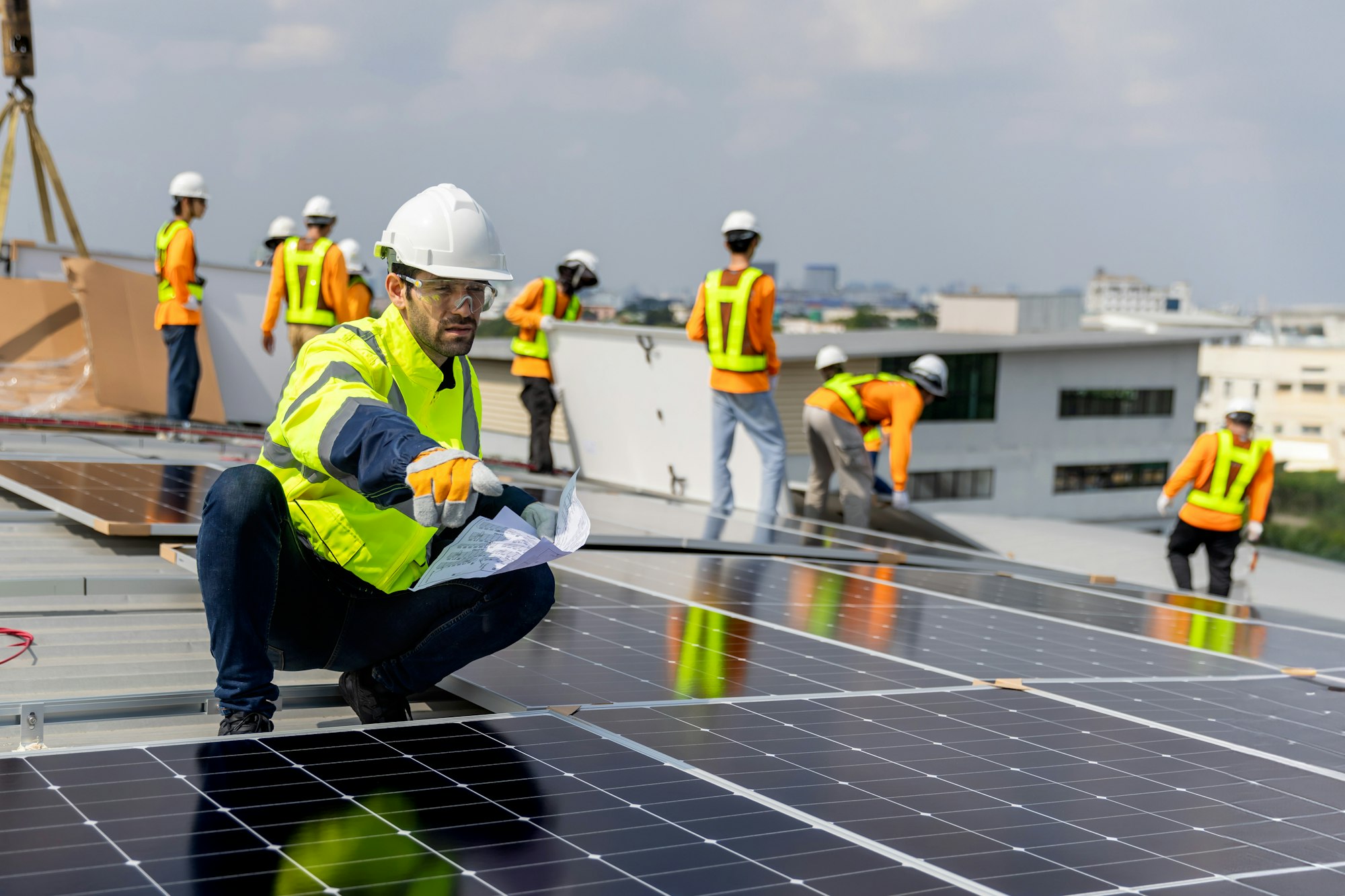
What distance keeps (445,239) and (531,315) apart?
10.5 metres

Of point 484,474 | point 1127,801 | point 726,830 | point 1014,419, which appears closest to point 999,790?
point 1127,801

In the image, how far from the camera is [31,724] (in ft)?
11.7

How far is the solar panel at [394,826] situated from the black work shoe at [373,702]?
21.2 inches

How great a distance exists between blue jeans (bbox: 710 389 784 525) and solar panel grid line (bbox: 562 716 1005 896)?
26.2 ft

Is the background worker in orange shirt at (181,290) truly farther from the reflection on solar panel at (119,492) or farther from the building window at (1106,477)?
the building window at (1106,477)

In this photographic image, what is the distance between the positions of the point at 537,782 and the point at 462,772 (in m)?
0.18

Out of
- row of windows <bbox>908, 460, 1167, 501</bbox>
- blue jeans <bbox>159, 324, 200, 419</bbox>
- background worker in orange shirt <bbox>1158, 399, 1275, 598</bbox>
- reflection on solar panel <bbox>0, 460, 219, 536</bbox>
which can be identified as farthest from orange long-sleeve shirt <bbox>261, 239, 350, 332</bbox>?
row of windows <bbox>908, 460, 1167, 501</bbox>

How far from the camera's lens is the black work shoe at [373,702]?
4043 millimetres

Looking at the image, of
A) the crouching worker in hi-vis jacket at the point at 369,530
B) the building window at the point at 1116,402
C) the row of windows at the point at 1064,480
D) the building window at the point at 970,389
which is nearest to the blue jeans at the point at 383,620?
the crouching worker in hi-vis jacket at the point at 369,530

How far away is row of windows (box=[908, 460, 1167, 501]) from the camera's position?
28.6 m

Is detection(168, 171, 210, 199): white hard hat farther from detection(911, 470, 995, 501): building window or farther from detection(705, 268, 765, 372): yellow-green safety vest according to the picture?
detection(911, 470, 995, 501): building window

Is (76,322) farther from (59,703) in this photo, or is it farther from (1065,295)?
(1065,295)

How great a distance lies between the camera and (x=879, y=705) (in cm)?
438

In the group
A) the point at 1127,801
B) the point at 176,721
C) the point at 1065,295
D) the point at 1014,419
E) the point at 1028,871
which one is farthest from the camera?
the point at 1065,295
